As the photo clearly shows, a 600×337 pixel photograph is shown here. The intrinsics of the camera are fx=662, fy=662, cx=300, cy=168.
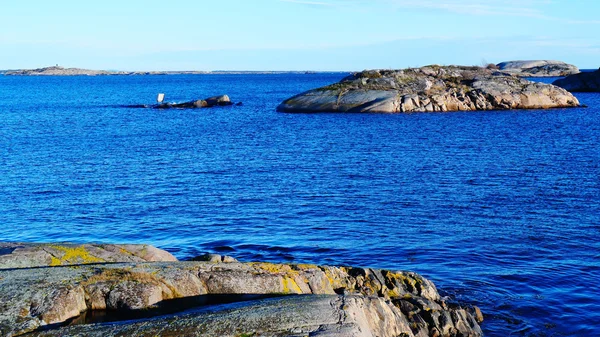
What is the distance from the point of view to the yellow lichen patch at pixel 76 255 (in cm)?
1733

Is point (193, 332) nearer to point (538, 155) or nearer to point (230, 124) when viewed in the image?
point (538, 155)

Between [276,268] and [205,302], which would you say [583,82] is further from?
[205,302]

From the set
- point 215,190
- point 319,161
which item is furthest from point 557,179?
point 215,190

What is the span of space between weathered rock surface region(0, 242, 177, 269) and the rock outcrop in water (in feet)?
0.12

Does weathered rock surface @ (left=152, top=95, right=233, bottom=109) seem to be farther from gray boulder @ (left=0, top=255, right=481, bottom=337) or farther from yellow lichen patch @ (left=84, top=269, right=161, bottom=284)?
yellow lichen patch @ (left=84, top=269, right=161, bottom=284)

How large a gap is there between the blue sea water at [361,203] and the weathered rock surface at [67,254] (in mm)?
A: 7217

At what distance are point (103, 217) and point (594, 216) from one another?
24086 mm

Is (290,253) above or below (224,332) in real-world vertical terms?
below

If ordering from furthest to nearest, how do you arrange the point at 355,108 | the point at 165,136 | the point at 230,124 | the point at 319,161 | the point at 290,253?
the point at 355,108 → the point at 230,124 → the point at 165,136 → the point at 319,161 → the point at 290,253

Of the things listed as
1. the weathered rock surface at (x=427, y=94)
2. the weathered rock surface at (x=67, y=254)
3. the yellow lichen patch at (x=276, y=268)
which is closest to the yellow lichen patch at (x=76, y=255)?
the weathered rock surface at (x=67, y=254)

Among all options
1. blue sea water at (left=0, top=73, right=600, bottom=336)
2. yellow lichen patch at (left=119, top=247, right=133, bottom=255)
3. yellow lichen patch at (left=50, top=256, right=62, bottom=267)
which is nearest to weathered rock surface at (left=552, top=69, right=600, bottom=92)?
blue sea water at (left=0, top=73, right=600, bottom=336)

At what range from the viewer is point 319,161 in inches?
2026

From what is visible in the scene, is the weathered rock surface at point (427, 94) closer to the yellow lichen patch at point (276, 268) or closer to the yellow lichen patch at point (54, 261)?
the yellow lichen patch at point (276, 268)

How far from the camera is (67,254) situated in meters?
17.5
